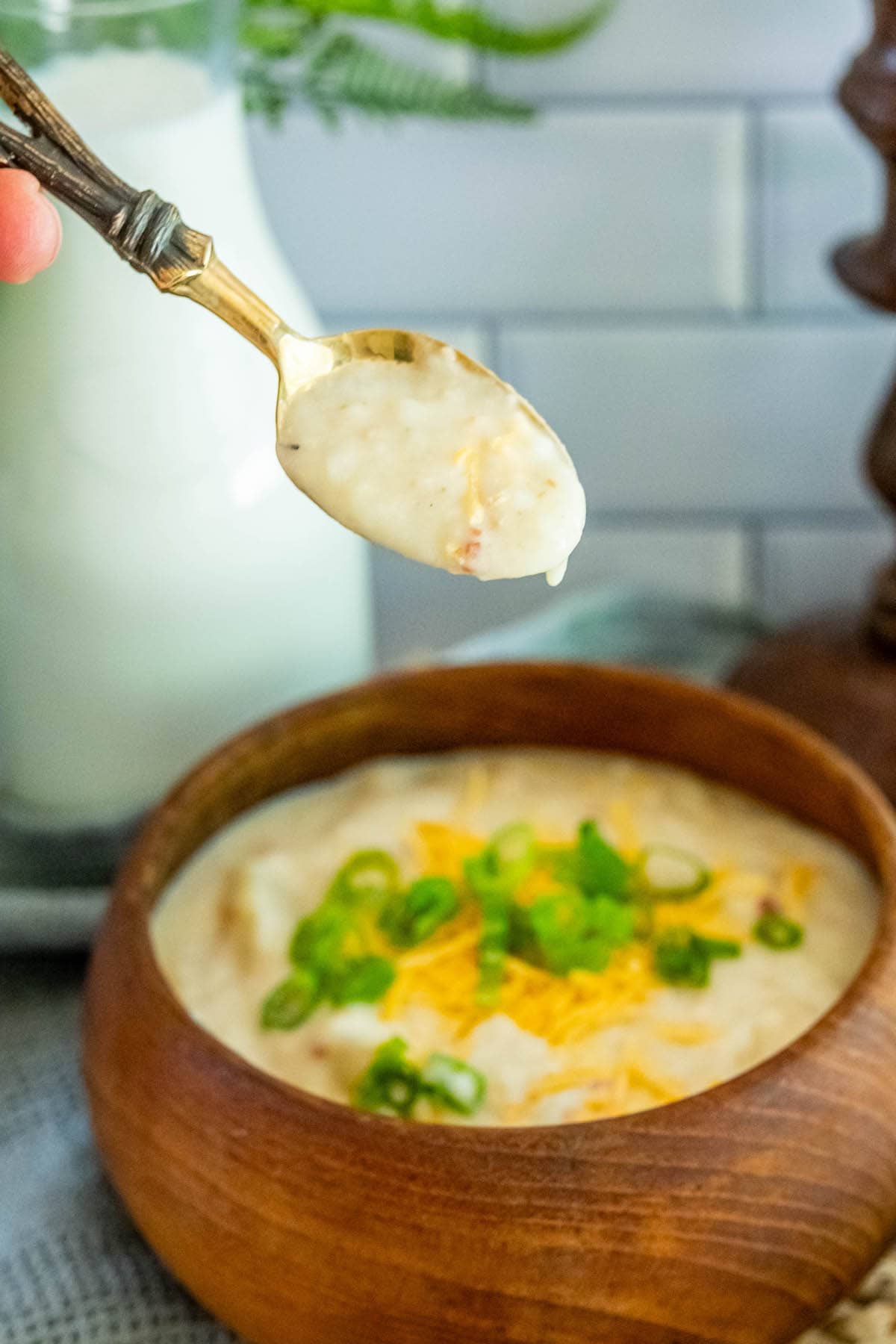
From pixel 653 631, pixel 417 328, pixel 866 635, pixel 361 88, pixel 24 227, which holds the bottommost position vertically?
pixel 653 631

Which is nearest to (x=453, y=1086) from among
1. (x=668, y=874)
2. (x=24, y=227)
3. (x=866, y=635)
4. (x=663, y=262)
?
(x=668, y=874)

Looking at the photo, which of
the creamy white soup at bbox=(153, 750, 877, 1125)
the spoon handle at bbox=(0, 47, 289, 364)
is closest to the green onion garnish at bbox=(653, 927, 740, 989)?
the creamy white soup at bbox=(153, 750, 877, 1125)

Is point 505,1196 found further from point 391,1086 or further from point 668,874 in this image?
point 668,874

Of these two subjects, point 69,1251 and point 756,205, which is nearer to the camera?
point 69,1251

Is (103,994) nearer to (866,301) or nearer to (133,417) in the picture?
(133,417)

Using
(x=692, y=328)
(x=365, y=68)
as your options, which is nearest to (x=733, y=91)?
(x=692, y=328)

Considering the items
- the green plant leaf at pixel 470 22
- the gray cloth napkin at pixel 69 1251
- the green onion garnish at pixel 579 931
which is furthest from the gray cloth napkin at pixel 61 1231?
the green plant leaf at pixel 470 22

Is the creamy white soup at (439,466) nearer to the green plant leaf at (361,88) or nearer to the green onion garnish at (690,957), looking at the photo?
the green onion garnish at (690,957)
